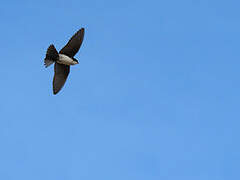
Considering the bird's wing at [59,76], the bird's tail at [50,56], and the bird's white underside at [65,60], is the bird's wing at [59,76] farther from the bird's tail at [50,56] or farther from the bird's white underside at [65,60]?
the bird's tail at [50,56]

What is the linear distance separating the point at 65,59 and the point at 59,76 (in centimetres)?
104

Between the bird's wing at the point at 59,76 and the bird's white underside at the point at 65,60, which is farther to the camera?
the bird's wing at the point at 59,76

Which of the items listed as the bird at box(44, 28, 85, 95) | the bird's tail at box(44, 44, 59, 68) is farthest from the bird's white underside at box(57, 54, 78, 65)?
the bird's tail at box(44, 44, 59, 68)

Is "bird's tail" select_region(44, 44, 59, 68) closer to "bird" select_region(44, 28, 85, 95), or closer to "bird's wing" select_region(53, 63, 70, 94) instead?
"bird" select_region(44, 28, 85, 95)

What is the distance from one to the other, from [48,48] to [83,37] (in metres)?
2.12

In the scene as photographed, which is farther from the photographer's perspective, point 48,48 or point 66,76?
point 66,76

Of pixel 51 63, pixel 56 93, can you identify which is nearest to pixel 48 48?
pixel 51 63

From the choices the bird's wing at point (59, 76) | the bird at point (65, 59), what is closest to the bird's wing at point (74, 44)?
the bird at point (65, 59)

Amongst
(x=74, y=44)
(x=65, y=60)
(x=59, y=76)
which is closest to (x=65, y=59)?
(x=65, y=60)

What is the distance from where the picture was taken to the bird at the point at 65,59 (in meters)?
26.7

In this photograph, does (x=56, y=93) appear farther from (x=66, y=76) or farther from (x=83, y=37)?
(x=83, y=37)

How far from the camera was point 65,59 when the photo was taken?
26.9 meters

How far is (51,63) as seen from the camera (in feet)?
85.4

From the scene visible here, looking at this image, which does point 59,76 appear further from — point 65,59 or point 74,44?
point 74,44
